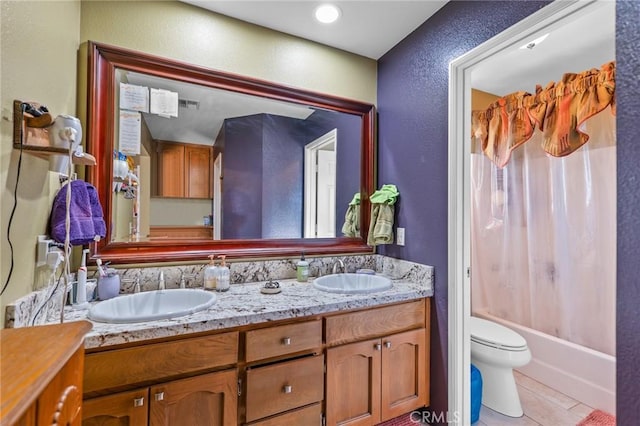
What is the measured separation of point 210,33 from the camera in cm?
171

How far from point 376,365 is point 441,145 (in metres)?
1.24

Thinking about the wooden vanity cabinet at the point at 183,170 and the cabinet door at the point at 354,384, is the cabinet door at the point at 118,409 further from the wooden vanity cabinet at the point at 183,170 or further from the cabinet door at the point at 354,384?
the wooden vanity cabinet at the point at 183,170

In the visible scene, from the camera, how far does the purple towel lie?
3.68 feet

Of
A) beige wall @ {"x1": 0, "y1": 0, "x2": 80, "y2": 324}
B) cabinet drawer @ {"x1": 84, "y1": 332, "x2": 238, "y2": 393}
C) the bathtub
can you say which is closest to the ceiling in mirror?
beige wall @ {"x1": 0, "y1": 0, "x2": 80, "y2": 324}

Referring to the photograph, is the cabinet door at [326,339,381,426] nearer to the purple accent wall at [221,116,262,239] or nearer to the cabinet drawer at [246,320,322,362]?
the cabinet drawer at [246,320,322,362]

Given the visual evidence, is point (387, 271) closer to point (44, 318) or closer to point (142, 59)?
point (44, 318)

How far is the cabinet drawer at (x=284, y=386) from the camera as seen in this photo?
1.24 meters

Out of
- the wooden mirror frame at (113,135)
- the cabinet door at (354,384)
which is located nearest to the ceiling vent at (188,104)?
the wooden mirror frame at (113,135)

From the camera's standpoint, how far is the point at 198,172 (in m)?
1.68

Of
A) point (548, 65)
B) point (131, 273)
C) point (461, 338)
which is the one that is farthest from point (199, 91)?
point (548, 65)

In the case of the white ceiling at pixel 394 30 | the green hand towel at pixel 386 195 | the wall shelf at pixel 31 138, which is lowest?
the green hand towel at pixel 386 195

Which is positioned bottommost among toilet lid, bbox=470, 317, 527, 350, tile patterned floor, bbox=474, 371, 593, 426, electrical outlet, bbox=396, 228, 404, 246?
tile patterned floor, bbox=474, 371, 593, 426

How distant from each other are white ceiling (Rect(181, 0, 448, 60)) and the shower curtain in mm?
1113

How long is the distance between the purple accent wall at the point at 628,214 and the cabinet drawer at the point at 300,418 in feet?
3.62
